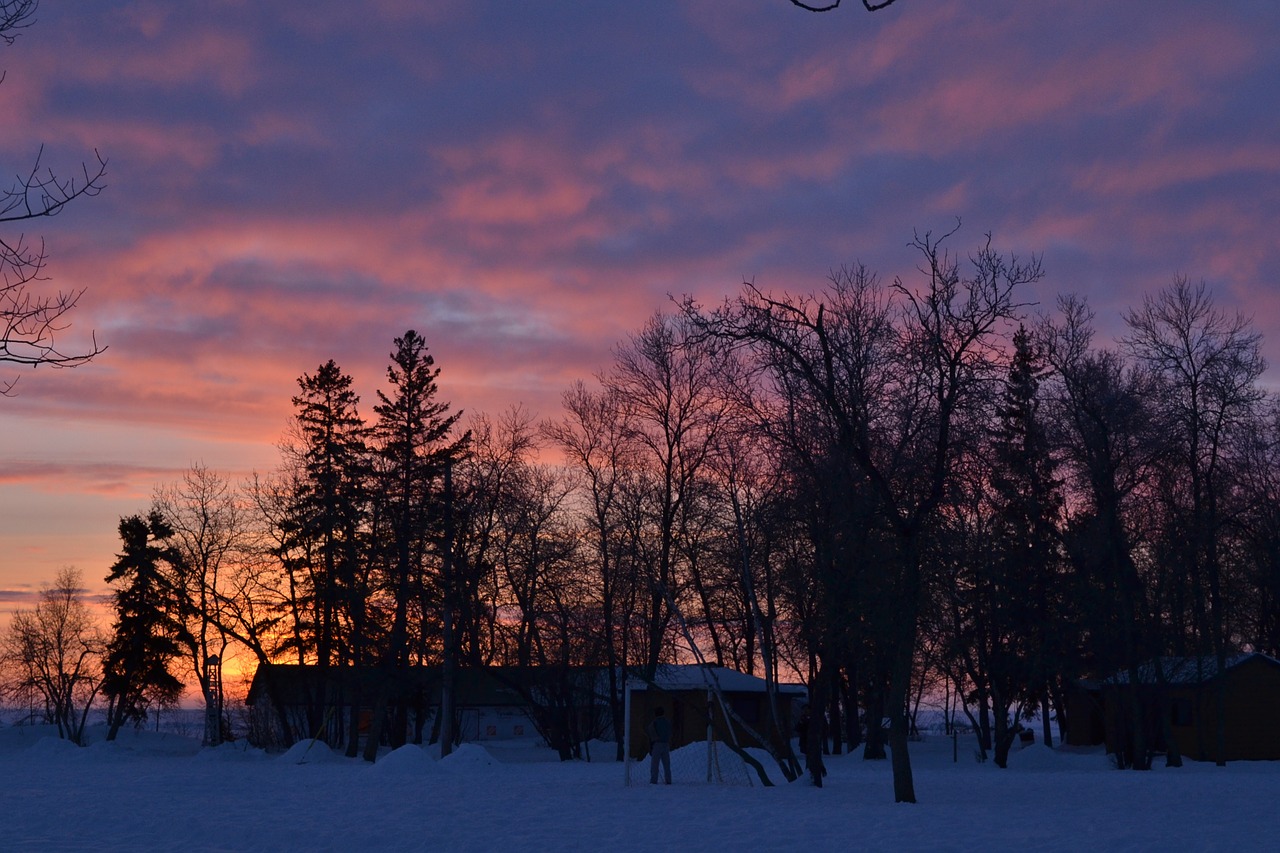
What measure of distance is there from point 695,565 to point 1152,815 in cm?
2435

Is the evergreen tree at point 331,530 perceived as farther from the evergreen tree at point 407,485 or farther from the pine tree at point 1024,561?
the pine tree at point 1024,561

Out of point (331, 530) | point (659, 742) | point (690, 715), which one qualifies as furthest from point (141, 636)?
point (659, 742)

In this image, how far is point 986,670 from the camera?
46.3m

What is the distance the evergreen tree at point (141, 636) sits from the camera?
6066cm

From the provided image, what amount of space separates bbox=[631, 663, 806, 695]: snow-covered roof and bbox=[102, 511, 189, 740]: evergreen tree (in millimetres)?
28988

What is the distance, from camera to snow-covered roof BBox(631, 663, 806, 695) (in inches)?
1667

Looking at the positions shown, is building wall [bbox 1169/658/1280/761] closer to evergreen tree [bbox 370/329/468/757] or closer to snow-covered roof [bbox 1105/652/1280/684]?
snow-covered roof [bbox 1105/652/1280/684]

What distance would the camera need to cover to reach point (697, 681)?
1738 inches

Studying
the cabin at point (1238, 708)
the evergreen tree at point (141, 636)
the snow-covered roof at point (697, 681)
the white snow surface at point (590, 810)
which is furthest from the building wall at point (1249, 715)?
the evergreen tree at point (141, 636)

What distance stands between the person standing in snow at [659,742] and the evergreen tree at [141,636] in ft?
127

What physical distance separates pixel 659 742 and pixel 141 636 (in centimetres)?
4209

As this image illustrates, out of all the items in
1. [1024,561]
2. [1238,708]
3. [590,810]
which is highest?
[1024,561]

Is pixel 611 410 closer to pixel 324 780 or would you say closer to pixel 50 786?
pixel 324 780

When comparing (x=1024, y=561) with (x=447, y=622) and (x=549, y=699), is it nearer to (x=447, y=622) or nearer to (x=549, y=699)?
(x=549, y=699)
